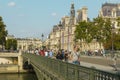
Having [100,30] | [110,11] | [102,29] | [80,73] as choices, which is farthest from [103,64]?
[110,11]

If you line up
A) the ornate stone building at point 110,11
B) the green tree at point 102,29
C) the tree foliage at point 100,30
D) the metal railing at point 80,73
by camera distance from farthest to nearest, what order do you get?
the ornate stone building at point 110,11 < the tree foliage at point 100,30 < the green tree at point 102,29 < the metal railing at point 80,73

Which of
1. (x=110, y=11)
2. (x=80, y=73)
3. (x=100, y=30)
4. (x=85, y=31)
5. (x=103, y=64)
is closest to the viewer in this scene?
(x=80, y=73)

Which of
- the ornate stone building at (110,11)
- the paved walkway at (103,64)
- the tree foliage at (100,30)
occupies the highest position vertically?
the ornate stone building at (110,11)

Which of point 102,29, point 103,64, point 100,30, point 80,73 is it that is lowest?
point 103,64

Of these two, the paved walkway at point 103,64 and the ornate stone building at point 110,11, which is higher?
the ornate stone building at point 110,11

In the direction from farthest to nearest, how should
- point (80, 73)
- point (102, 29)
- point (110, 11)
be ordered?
1. point (110, 11)
2. point (102, 29)
3. point (80, 73)

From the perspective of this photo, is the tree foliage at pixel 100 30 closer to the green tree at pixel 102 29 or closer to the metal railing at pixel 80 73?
the green tree at pixel 102 29

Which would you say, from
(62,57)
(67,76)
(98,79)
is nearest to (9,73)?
(62,57)

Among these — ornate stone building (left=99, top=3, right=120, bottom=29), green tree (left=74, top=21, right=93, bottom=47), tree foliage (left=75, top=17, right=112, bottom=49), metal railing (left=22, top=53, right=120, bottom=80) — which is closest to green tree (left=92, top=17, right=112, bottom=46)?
tree foliage (left=75, top=17, right=112, bottom=49)

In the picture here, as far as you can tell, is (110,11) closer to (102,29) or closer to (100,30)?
(100,30)

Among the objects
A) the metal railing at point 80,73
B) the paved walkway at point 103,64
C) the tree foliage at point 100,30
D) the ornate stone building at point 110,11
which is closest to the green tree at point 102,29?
the tree foliage at point 100,30

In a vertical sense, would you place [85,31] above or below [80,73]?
above

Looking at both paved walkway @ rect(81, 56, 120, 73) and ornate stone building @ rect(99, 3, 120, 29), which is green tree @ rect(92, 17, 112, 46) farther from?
ornate stone building @ rect(99, 3, 120, 29)

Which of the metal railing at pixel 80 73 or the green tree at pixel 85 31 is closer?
the metal railing at pixel 80 73
